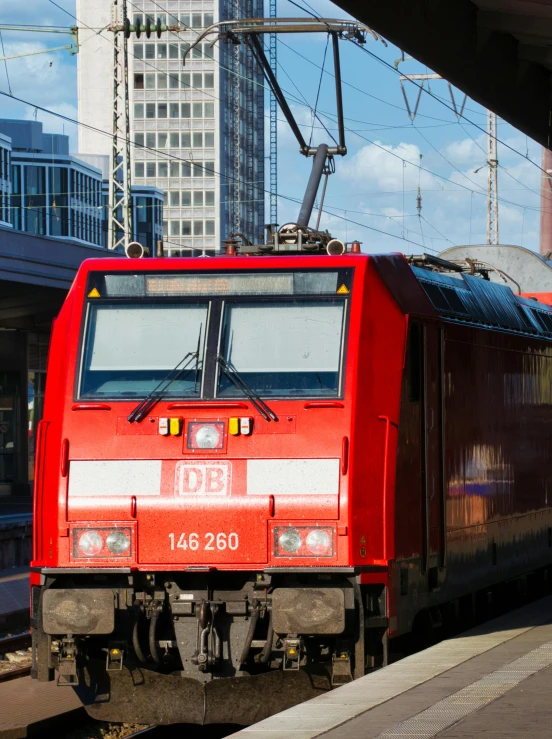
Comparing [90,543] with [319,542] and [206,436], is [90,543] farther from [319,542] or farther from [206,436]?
[319,542]

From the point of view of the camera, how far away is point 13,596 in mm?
16766

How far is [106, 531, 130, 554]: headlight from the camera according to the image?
349 inches

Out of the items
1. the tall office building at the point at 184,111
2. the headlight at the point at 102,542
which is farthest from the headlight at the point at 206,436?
the tall office building at the point at 184,111

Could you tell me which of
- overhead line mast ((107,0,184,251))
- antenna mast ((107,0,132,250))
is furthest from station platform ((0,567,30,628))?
overhead line mast ((107,0,184,251))

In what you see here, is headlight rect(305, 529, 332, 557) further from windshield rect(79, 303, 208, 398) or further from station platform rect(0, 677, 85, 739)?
station platform rect(0, 677, 85, 739)

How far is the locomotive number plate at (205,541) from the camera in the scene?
8.76m

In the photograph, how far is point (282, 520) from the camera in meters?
8.70

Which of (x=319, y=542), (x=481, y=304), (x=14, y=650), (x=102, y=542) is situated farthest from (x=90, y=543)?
(x=14, y=650)

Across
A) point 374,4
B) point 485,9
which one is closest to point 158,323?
point 374,4

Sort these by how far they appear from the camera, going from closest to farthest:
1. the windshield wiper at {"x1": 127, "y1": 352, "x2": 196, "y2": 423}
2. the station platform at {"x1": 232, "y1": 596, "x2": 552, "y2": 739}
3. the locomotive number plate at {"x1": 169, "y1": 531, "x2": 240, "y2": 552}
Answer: the station platform at {"x1": 232, "y1": 596, "x2": 552, "y2": 739}
the locomotive number plate at {"x1": 169, "y1": 531, "x2": 240, "y2": 552}
the windshield wiper at {"x1": 127, "y1": 352, "x2": 196, "y2": 423}

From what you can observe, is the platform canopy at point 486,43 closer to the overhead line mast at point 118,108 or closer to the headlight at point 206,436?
the headlight at point 206,436

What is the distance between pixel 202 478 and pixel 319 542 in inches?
34.8

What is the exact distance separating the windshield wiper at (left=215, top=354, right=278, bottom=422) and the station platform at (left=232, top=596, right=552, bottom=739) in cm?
179

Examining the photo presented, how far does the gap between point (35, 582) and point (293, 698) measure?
1860 mm
